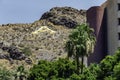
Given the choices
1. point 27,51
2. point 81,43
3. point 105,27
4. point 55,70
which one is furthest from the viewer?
point 27,51

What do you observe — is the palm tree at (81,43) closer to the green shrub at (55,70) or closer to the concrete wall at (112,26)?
the green shrub at (55,70)

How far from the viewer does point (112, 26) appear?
98.3m

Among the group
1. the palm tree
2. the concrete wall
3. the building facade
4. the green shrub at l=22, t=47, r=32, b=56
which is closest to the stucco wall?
the building facade

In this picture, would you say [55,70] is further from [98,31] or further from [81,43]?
[81,43]

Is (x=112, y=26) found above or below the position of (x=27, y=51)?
above

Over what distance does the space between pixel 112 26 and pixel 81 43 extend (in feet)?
56.8

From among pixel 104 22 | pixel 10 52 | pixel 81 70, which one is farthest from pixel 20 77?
pixel 10 52

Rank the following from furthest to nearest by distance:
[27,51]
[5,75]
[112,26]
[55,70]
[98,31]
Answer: [27,51] → [5,75] → [98,31] → [112,26] → [55,70]

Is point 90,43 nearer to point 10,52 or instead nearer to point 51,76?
point 51,76

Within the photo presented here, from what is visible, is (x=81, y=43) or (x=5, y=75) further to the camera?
(x=5, y=75)

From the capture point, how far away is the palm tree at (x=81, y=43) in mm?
81438

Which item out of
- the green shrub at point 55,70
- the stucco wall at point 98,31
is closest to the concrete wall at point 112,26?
the stucco wall at point 98,31

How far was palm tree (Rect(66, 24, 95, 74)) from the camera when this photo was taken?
81.4 m

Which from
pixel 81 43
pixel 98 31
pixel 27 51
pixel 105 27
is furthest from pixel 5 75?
pixel 27 51
